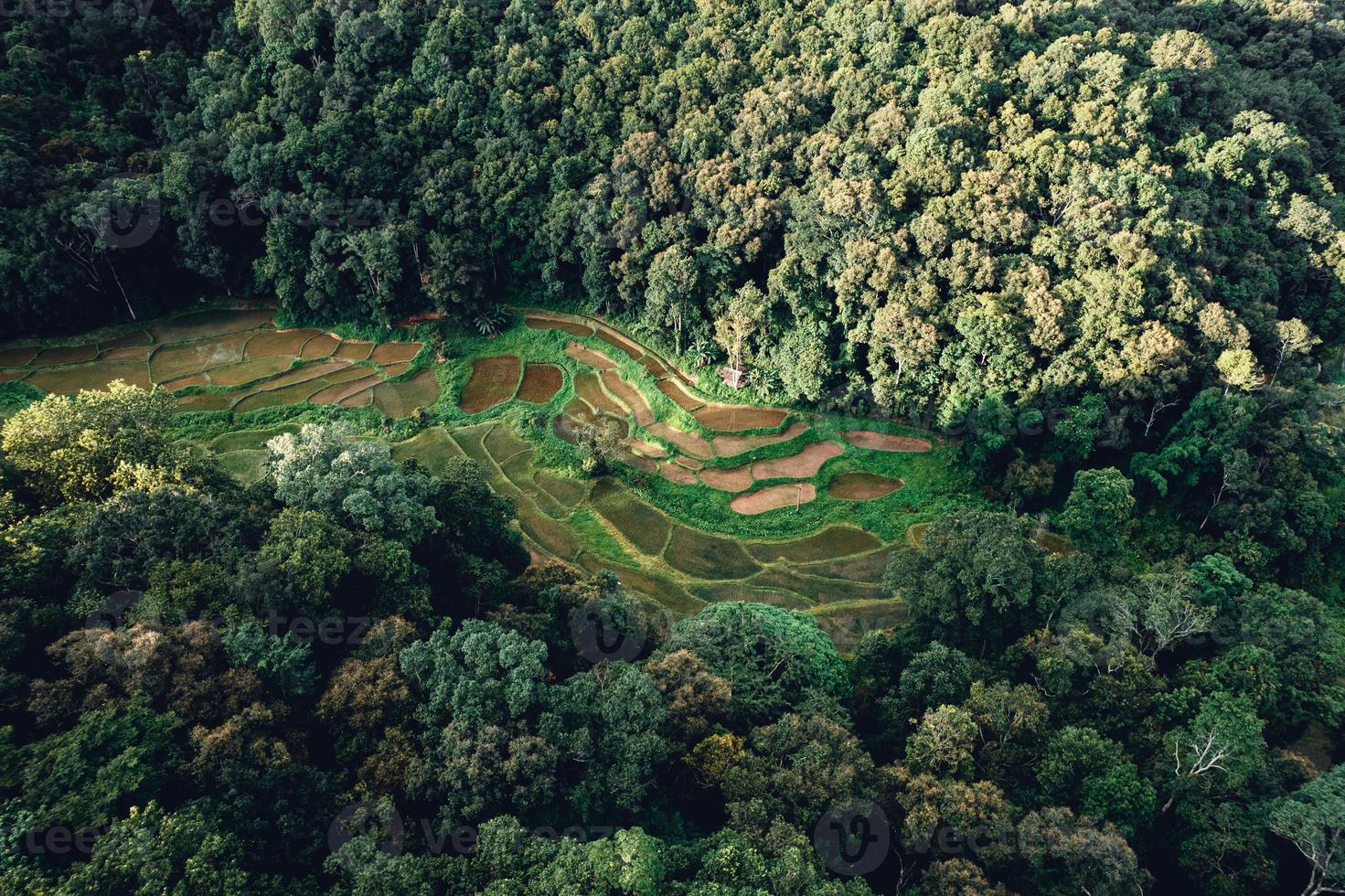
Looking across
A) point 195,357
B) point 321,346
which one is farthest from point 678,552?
point 195,357

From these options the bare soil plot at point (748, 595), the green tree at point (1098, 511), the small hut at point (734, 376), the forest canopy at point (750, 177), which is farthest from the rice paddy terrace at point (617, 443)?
the green tree at point (1098, 511)

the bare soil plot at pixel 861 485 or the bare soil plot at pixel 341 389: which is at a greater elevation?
the bare soil plot at pixel 341 389

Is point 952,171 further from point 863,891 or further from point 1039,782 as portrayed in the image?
point 863,891

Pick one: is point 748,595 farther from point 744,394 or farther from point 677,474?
point 744,394

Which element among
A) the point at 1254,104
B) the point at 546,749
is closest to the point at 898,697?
the point at 546,749

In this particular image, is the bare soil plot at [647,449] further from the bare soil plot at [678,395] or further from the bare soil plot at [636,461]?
the bare soil plot at [678,395]

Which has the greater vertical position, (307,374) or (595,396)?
(307,374)
